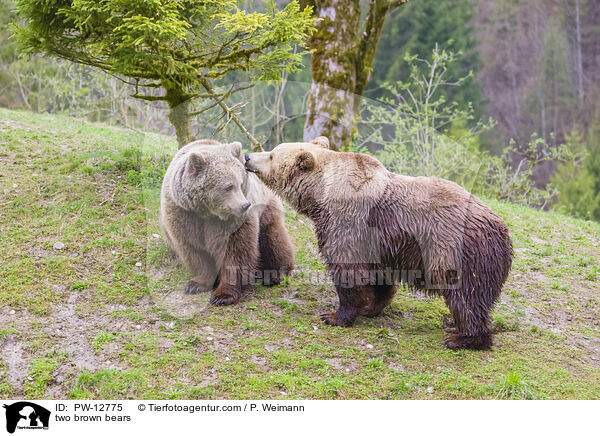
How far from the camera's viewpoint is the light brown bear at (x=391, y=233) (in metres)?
4.88

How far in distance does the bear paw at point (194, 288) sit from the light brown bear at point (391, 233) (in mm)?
1414

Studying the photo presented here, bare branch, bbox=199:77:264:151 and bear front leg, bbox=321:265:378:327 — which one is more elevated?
bare branch, bbox=199:77:264:151

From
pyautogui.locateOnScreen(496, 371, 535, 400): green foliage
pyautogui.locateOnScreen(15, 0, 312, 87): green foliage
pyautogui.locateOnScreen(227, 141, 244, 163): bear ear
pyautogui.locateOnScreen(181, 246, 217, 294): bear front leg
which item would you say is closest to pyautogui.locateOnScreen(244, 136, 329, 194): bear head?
pyautogui.locateOnScreen(227, 141, 244, 163): bear ear

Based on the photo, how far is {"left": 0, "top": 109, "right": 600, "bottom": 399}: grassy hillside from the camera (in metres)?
4.43

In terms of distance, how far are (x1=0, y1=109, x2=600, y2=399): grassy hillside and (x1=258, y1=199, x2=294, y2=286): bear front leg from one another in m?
0.20

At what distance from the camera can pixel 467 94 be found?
2539cm

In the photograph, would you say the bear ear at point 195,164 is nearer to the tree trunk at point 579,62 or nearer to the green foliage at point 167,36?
the green foliage at point 167,36

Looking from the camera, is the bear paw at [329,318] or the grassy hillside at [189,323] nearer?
the grassy hillside at [189,323]

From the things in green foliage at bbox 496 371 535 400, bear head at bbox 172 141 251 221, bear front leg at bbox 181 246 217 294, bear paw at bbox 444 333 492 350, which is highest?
bear head at bbox 172 141 251 221

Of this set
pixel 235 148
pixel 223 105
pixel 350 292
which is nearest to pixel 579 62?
pixel 223 105

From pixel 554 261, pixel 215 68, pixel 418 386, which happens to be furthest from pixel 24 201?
pixel 554 261
